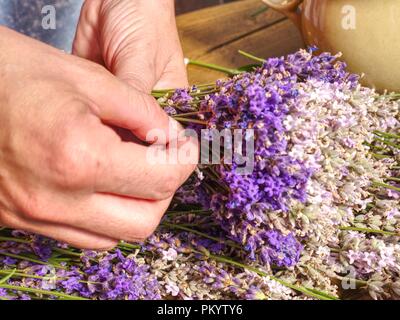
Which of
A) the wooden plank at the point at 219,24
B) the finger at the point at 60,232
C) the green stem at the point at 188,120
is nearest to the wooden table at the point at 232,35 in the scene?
the wooden plank at the point at 219,24

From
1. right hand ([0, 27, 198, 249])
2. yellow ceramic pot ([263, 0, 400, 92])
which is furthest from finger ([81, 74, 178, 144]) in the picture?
yellow ceramic pot ([263, 0, 400, 92])

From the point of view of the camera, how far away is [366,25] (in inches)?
28.8

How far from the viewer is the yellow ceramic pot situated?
0.72 m

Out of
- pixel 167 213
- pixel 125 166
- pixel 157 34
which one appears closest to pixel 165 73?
pixel 157 34

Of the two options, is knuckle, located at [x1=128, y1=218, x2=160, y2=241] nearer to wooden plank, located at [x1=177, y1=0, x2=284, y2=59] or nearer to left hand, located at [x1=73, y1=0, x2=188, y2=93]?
left hand, located at [x1=73, y1=0, x2=188, y2=93]

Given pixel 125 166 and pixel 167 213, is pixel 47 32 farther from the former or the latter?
pixel 125 166

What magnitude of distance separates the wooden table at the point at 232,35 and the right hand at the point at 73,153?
1.52ft

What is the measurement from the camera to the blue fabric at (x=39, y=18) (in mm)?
942

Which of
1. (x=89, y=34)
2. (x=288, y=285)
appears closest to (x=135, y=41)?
(x=89, y=34)

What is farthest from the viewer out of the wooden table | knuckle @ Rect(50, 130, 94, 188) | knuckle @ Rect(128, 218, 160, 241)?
the wooden table

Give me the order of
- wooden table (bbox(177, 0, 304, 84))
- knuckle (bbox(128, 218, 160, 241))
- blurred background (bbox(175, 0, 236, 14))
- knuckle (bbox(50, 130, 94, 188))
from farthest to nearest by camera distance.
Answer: blurred background (bbox(175, 0, 236, 14))
wooden table (bbox(177, 0, 304, 84))
knuckle (bbox(128, 218, 160, 241))
knuckle (bbox(50, 130, 94, 188))

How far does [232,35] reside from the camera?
1.10 metres

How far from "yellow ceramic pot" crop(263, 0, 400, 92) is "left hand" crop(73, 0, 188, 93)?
21 cm

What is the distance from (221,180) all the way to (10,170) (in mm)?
199
